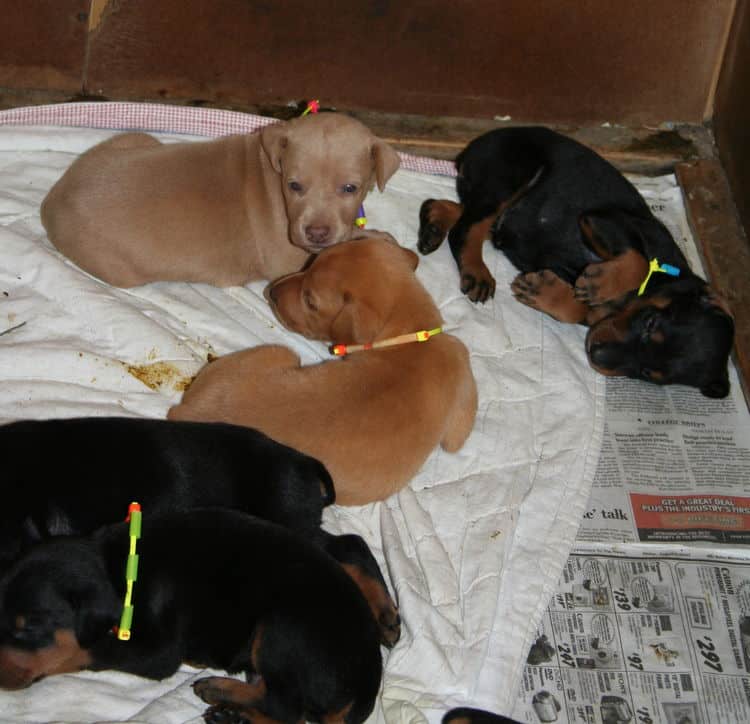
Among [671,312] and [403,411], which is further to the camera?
Result: [671,312]

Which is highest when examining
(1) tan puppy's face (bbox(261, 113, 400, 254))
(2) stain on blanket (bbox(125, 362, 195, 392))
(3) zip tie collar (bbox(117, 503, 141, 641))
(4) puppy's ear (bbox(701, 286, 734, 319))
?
(1) tan puppy's face (bbox(261, 113, 400, 254))

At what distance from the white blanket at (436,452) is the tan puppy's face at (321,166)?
1.51ft

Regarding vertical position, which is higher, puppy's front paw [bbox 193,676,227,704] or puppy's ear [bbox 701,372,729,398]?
puppy's ear [bbox 701,372,729,398]

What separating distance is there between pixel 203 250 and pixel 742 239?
8.10 ft

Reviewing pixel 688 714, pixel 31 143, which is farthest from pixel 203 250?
pixel 688 714

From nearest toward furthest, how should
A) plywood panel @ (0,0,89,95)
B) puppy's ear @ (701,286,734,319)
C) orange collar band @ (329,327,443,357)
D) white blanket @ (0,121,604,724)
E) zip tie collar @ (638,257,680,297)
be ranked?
white blanket @ (0,121,604,724)
orange collar band @ (329,327,443,357)
puppy's ear @ (701,286,734,319)
zip tie collar @ (638,257,680,297)
plywood panel @ (0,0,89,95)

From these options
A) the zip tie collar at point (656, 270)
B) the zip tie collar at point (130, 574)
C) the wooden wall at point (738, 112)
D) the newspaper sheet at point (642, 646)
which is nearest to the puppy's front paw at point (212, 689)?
the zip tie collar at point (130, 574)

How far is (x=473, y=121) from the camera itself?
15.6ft

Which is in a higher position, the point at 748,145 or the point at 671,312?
the point at 748,145

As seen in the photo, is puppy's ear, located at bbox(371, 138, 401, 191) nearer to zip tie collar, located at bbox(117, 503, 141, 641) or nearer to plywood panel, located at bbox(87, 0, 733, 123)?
plywood panel, located at bbox(87, 0, 733, 123)

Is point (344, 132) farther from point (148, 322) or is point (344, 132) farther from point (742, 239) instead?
point (742, 239)

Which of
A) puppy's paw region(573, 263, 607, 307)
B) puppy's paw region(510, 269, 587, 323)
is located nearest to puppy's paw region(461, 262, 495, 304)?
puppy's paw region(510, 269, 587, 323)

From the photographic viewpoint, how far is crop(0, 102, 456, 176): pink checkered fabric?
14.0 ft

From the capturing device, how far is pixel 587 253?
402cm
